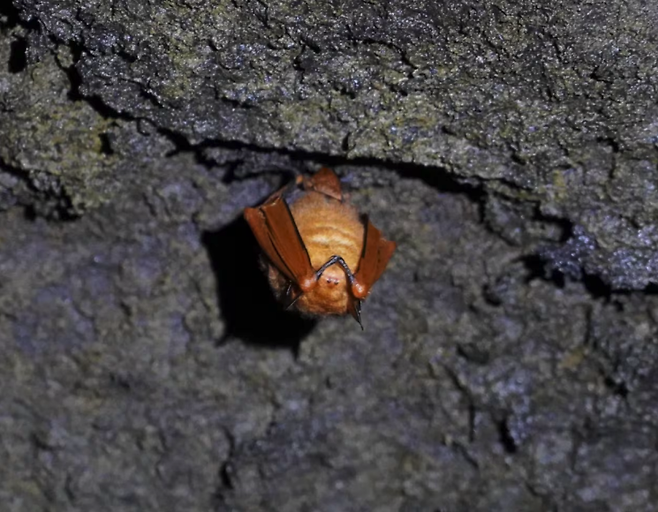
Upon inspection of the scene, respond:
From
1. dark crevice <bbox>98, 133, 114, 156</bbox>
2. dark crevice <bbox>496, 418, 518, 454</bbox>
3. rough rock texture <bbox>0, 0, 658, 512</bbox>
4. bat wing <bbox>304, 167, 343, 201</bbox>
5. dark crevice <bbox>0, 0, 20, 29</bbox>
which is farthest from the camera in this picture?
dark crevice <bbox>496, 418, 518, 454</bbox>

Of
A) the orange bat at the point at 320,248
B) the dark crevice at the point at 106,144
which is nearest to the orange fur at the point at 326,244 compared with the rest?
the orange bat at the point at 320,248

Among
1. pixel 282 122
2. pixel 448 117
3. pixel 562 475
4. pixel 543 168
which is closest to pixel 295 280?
pixel 282 122

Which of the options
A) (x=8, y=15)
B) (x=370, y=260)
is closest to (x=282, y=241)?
(x=370, y=260)

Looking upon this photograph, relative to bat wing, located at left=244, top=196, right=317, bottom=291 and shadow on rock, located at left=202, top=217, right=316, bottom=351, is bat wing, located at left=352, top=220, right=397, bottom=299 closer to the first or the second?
bat wing, located at left=244, top=196, right=317, bottom=291

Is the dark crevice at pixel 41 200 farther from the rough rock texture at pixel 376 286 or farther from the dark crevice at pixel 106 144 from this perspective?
the dark crevice at pixel 106 144

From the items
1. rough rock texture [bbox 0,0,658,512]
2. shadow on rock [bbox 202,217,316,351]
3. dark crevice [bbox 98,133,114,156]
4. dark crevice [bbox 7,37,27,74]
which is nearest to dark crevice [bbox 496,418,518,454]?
rough rock texture [bbox 0,0,658,512]
